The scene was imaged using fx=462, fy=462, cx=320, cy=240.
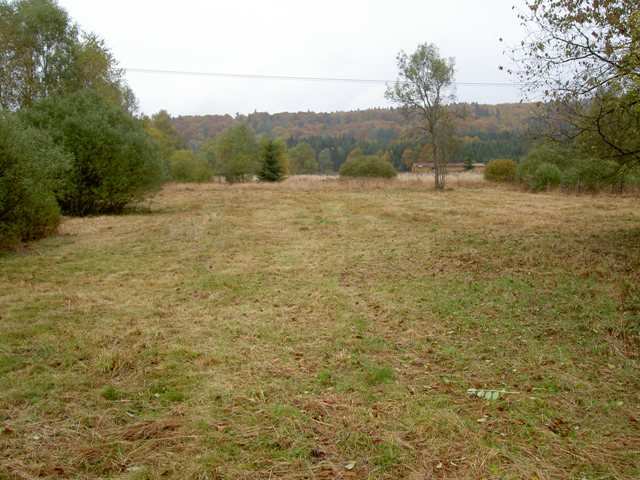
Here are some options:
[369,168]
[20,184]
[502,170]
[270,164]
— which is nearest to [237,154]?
[270,164]

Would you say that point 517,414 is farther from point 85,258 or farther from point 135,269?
point 85,258

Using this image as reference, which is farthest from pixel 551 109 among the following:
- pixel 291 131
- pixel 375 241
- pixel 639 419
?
pixel 291 131

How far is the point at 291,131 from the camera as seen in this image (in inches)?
3937

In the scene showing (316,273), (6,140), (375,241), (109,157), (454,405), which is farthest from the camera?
(109,157)

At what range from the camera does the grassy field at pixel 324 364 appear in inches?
123

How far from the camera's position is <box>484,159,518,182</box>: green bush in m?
37.8

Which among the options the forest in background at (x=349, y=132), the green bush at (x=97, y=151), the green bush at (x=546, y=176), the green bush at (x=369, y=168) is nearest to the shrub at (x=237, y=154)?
the forest in background at (x=349, y=132)

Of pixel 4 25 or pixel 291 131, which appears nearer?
pixel 4 25

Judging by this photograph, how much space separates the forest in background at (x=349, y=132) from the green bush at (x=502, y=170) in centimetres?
1968

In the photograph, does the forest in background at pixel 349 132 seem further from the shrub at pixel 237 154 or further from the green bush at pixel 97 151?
the green bush at pixel 97 151

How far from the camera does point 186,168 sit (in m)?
48.7

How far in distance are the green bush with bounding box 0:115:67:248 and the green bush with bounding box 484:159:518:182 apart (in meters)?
34.2

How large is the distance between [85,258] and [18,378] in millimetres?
6161

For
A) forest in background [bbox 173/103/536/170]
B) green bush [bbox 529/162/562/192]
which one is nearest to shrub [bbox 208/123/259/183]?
forest in background [bbox 173/103/536/170]
